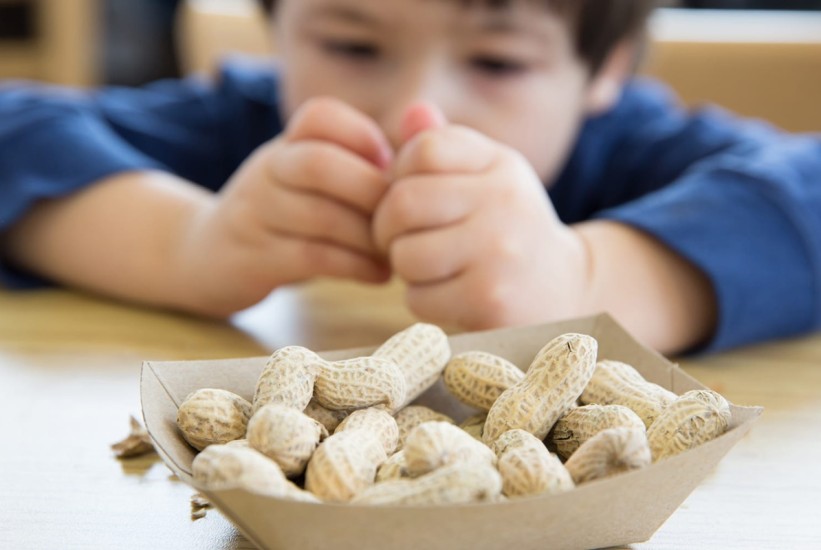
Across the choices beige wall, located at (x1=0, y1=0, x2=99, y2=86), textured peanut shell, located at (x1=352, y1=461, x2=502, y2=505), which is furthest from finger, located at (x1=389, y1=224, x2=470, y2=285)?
beige wall, located at (x1=0, y1=0, x2=99, y2=86)

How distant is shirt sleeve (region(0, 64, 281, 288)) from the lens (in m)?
0.83

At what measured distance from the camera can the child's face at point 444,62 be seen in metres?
0.85

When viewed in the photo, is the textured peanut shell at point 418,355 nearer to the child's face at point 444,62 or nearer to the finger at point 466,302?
the finger at point 466,302

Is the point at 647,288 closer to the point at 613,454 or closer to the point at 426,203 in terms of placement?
the point at 426,203

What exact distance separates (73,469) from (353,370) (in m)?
0.13

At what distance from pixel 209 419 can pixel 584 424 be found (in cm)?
15

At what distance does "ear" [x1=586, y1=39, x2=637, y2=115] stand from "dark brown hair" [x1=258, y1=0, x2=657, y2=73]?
0.02 meters

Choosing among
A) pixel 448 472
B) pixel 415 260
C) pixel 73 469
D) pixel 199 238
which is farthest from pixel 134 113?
pixel 448 472

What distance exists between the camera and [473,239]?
64 cm

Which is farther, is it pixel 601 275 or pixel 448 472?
pixel 601 275

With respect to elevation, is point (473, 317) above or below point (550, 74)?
below

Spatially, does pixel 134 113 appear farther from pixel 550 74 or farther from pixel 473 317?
pixel 473 317

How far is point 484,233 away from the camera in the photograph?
638 mm

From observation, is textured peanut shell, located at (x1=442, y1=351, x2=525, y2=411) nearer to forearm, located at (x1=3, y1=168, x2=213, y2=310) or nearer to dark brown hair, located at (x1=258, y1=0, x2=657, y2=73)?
Result: forearm, located at (x1=3, y1=168, x2=213, y2=310)
